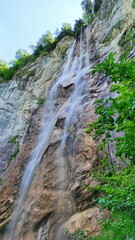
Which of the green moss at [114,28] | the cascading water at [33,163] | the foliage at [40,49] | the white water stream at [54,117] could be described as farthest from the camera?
the foliage at [40,49]

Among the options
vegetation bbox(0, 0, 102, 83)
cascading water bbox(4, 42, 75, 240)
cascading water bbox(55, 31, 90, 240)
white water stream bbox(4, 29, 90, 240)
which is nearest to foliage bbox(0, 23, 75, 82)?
vegetation bbox(0, 0, 102, 83)

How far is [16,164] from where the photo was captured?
13.1m

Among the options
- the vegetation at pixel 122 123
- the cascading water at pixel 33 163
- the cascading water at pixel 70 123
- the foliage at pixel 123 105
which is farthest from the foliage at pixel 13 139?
the foliage at pixel 123 105

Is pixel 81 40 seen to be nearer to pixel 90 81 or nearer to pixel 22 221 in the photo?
pixel 90 81

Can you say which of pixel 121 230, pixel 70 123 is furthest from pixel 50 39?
pixel 121 230

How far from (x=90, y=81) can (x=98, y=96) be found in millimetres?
1942

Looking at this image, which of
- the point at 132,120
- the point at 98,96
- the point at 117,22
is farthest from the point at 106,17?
the point at 132,120

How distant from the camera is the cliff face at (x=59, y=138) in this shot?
8.59 metres

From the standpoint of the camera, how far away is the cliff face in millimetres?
8586

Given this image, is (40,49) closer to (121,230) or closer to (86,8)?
(86,8)

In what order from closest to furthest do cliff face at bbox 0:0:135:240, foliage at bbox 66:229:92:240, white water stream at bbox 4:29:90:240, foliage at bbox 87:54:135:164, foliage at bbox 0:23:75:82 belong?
foliage at bbox 87:54:135:164, foliage at bbox 66:229:92:240, cliff face at bbox 0:0:135:240, white water stream at bbox 4:29:90:240, foliage at bbox 0:23:75:82

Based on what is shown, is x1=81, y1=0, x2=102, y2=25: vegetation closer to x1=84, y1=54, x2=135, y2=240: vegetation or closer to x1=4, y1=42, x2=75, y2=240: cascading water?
x1=4, y1=42, x2=75, y2=240: cascading water

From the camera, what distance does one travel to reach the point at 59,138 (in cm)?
1123

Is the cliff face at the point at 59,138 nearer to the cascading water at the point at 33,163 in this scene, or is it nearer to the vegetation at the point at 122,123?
the cascading water at the point at 33,163
